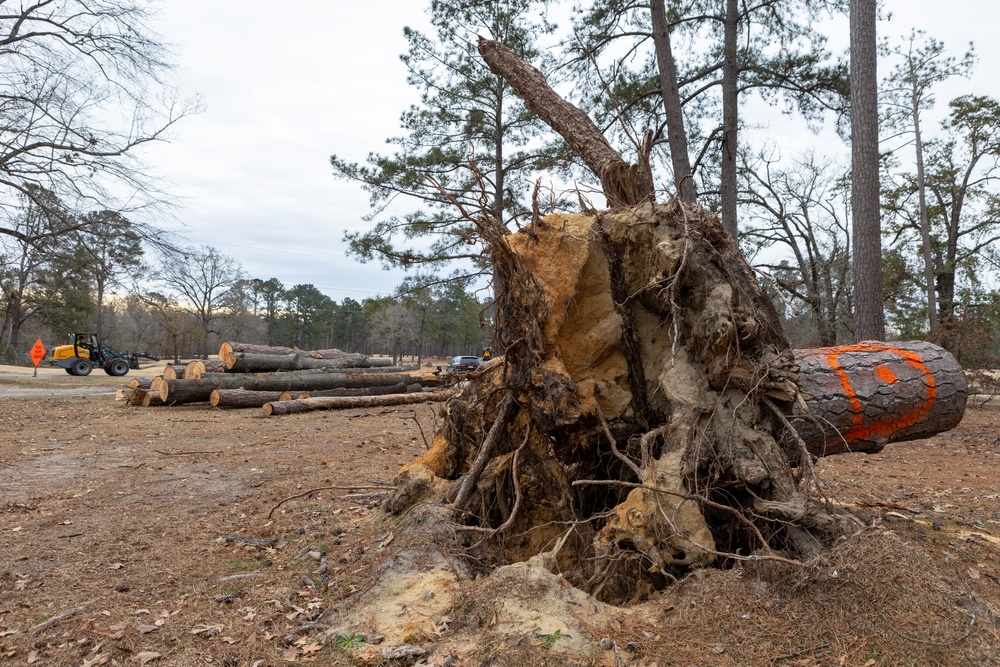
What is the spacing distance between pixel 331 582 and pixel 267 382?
40.9 feet

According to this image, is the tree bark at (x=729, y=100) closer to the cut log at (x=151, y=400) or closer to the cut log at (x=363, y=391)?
the cut log at (x=363, y=391)

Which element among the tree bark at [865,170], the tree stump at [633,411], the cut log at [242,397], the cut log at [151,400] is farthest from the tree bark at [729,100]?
the cut log at [151,400]

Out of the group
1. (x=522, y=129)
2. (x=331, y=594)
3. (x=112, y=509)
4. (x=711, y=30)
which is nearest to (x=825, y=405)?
(x=331, y=594)

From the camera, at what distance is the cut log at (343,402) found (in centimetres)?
1280

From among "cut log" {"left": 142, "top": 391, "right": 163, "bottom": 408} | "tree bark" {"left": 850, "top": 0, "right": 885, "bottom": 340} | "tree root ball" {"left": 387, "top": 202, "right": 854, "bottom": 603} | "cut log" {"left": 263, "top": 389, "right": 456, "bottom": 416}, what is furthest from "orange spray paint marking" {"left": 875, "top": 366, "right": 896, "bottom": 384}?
"cut log" {"left": 142, "top": 391, "right": 163, "bottom": 408}

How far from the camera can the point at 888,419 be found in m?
4.38

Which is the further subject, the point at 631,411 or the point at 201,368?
the point at 201,368

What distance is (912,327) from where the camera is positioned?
20.5 m

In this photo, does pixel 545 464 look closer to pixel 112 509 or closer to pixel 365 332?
pixel 112 509

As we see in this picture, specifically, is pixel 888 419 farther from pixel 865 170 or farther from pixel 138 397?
pixel 138 397

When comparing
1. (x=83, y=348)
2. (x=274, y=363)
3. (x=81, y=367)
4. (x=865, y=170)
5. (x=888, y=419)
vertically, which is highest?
(x=865, y=170)

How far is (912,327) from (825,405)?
20.3 meters

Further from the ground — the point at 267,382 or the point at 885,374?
the point at 885,374

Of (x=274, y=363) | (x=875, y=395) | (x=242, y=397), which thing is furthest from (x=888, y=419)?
(x=274, y=363)
